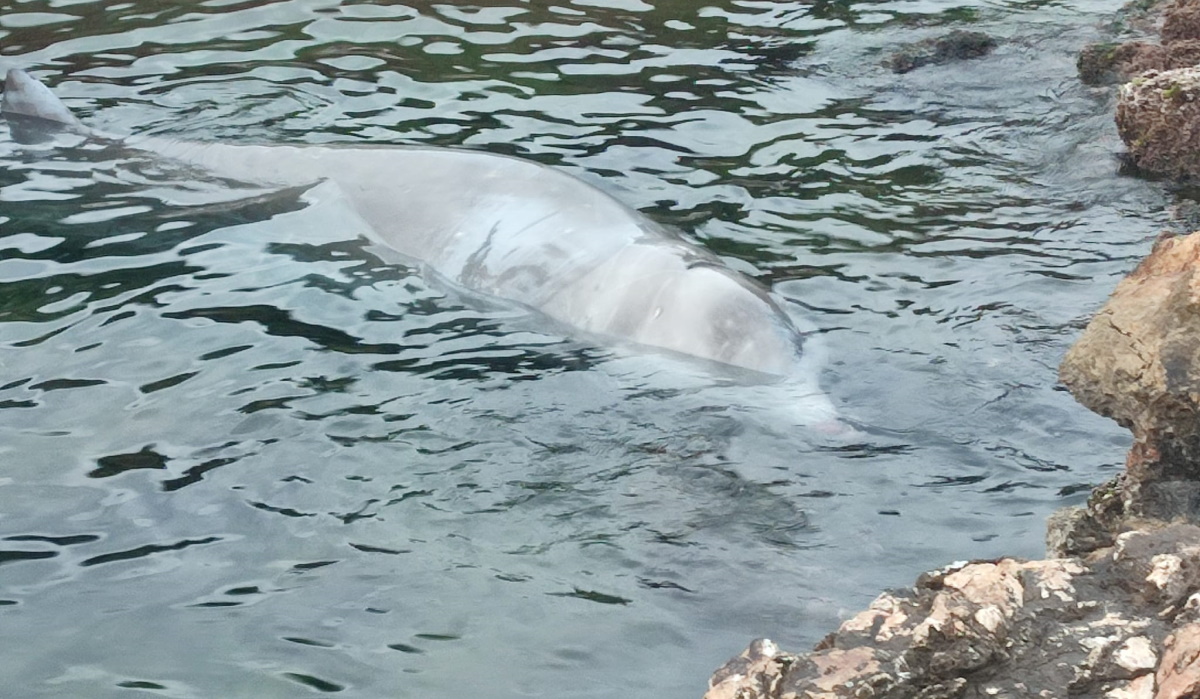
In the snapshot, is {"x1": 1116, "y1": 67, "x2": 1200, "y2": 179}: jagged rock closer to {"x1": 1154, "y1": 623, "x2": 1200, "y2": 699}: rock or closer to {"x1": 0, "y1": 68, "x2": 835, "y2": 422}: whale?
{"x1": 0, "y1": 68, "x2": 835, "y2": 422}: whale

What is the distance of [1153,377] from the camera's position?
11.0 ft

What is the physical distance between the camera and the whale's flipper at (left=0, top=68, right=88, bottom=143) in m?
8.59

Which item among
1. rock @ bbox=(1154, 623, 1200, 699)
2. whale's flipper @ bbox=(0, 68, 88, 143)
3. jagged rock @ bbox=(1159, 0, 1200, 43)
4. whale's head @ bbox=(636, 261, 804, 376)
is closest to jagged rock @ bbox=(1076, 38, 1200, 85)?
jagged rock @ bbox=(1159, 0, 1200, 43)

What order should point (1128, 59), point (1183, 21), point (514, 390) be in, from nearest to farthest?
point (514, 390) < point (1183, 21) < point (1128, 59)

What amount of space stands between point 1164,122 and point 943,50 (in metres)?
2.73

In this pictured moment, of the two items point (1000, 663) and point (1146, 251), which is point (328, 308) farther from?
point (1000, 663)

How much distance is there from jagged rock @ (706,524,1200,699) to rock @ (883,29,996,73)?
7550 mm

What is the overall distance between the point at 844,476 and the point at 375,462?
159 centimetres

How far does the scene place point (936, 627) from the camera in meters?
2.67

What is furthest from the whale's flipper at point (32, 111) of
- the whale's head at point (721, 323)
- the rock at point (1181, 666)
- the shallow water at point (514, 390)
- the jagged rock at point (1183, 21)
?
the rock at point (1181, 666)

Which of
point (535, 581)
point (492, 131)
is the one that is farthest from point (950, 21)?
point (535, 581)

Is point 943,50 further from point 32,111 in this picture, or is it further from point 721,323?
point 32,111

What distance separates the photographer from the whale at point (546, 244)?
586cm

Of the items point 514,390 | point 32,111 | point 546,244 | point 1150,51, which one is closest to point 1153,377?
point 514,390
